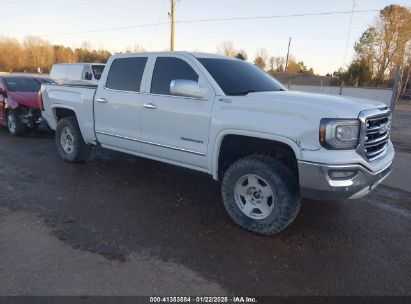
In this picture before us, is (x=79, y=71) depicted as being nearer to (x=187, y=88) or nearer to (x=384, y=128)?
(x=187, y=88)

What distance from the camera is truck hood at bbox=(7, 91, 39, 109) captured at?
352 inches

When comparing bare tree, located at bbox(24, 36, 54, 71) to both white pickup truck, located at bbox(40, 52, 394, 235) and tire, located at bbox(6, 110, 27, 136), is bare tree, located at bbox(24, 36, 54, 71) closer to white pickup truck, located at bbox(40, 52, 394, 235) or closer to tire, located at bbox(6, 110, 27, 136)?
tire, located at bbox(6, 110, 27, 136)

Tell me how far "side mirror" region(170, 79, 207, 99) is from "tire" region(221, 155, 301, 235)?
3.06 feet

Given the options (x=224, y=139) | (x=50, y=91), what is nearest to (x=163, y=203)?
(x=224, y=139)

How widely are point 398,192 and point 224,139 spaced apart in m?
3.28

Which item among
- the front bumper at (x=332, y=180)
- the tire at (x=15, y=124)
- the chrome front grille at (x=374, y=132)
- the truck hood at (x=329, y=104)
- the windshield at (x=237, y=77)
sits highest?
the windshield at (x=237, y=77)

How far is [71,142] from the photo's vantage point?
6398 millimetres

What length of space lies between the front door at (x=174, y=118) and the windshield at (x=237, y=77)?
206 mm

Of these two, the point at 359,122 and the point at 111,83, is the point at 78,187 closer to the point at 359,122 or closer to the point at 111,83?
the point at 111,83

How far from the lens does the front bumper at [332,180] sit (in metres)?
3.23

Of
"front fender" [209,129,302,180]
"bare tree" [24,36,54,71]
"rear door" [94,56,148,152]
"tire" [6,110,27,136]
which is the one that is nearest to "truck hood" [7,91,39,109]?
"tire" [6,110,27,136]

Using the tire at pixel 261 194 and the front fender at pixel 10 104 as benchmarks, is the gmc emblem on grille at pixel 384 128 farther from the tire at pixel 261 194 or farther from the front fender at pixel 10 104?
the front fender at pixel 10 104

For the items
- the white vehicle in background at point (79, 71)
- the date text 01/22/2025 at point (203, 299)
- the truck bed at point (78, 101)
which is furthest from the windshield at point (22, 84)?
the date text 01/22/2025 at point (203, 299)

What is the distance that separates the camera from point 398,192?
5.50 meters
